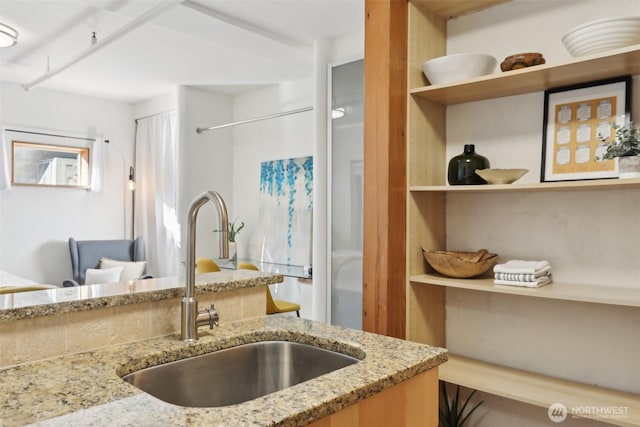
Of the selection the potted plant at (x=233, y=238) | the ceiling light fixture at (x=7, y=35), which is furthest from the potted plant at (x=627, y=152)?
the ceiling light fixture at (x=7, y=35)

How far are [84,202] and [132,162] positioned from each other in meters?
0.75

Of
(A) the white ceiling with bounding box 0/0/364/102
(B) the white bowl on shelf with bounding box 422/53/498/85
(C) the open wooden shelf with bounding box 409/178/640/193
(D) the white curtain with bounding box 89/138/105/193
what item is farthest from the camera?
(D) the white curtain with bounding box 89/138/105/193

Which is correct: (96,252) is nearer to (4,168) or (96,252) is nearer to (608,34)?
(4,168)

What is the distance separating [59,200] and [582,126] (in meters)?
5.18

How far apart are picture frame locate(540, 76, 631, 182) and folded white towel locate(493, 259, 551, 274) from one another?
1.15 feet

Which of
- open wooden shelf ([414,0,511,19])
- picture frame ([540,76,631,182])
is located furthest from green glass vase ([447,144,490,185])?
open wooden shelf ([414,0,511,19])

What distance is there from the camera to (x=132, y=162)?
5789 millimetres

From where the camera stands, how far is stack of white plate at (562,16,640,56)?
1583mm

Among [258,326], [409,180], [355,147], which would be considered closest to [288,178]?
[355,147]

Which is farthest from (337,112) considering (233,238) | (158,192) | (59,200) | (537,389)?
(59,200)

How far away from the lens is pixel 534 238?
2.02m

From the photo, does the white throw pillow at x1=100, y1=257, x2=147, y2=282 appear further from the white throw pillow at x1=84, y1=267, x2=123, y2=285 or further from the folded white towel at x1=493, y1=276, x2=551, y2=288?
the folded white towel at x1=493, y1=276, x2=551, y2=288

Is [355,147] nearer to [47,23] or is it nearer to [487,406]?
[487,406]

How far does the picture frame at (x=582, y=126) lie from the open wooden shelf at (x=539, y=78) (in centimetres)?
4
